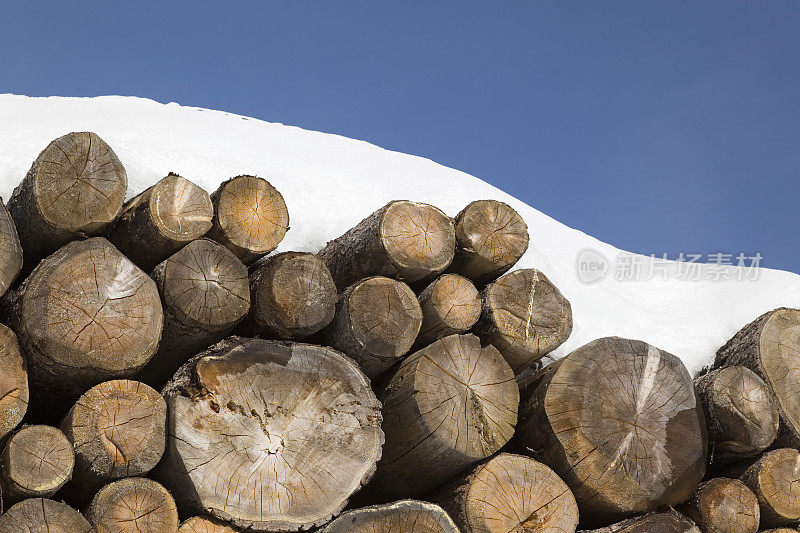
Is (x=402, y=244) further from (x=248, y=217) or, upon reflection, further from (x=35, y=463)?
(x=35, y=463)

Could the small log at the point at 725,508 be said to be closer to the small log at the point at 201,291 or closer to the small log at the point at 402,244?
the small log at the point at 402,244

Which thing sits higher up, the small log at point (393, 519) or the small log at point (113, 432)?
the small log at point (113, 432)

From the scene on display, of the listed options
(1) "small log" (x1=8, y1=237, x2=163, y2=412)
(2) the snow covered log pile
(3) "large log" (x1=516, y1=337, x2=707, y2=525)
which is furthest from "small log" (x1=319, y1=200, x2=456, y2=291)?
(1) "small log" (x1=8, y1=237, x2=163, y2=412)

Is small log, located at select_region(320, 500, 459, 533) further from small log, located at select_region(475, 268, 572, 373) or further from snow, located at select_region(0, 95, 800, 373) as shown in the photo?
snow, located at select_region(0, 95, 800, 373)

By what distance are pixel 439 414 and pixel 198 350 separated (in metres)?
0.92

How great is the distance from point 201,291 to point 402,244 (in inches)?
32.2

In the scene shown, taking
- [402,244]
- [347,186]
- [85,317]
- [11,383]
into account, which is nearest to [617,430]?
[402,244]

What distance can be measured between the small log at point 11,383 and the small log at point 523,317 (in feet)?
5.62

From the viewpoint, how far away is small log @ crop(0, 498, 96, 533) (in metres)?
2.20

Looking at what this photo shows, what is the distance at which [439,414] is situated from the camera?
9.44 feet

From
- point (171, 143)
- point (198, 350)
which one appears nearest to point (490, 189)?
point (171, 143)

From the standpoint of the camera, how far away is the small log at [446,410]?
9.46ft

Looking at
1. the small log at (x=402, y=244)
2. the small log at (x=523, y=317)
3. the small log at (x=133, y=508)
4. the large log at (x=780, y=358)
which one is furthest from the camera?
the large log at (x=780, y=358)

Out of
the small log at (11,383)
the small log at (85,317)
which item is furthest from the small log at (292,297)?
the small log at (11,383)
